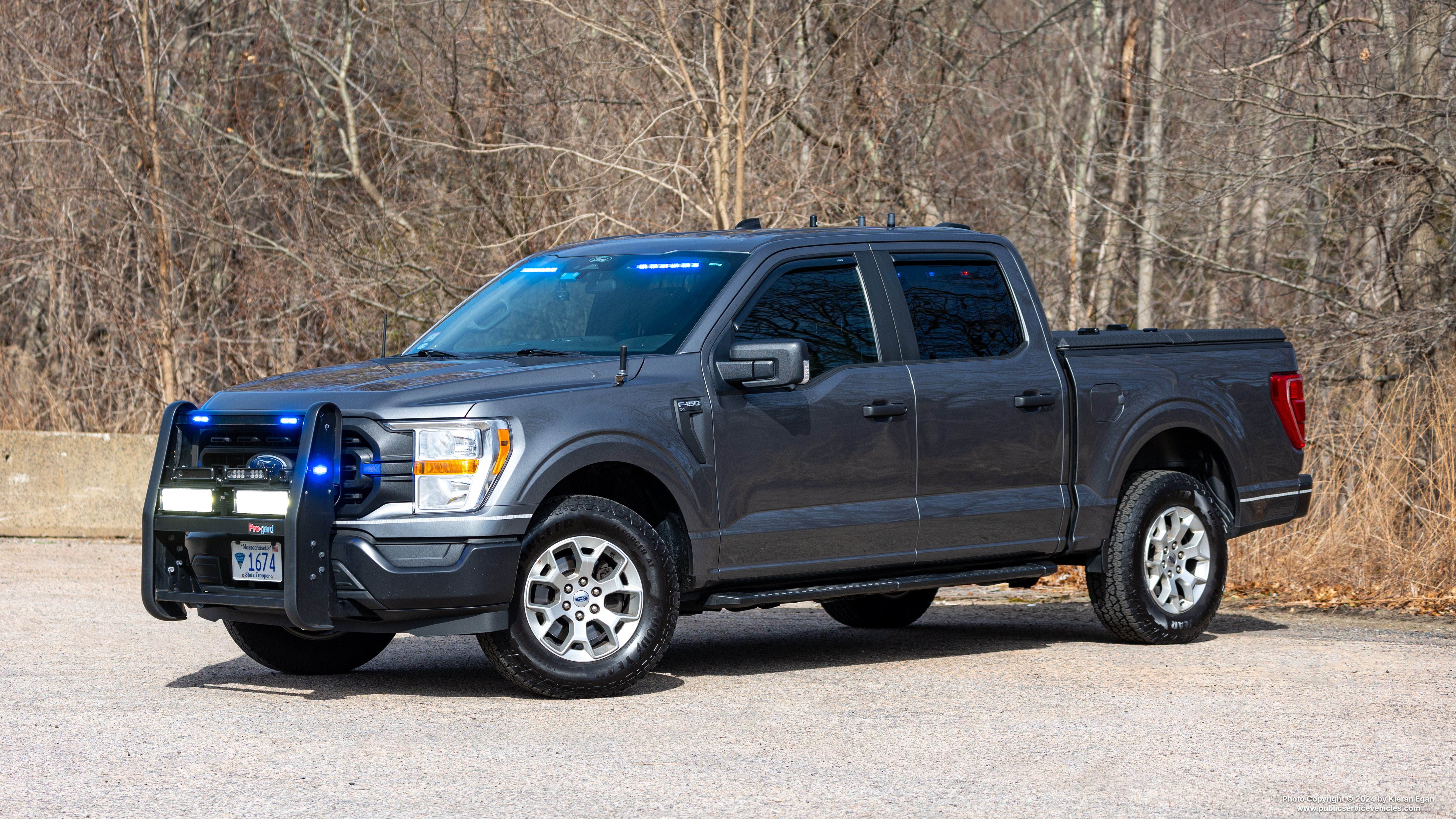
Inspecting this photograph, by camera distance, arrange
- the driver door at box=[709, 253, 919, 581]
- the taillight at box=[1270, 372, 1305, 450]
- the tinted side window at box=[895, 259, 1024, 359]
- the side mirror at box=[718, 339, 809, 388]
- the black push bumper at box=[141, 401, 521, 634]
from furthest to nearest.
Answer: the taillight at box=[1270, 372, 1305, 450] < the tinted side window at box=[895, 259, 1024, 359] < the driver door at box=[709, 253, 919, 581] < the side mirror at box=[718, 339, 809, 388] < the black push bumper at box=[141, 401, 521, 634]

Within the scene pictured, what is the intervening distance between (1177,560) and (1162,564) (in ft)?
0.44

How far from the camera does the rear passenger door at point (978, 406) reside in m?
8.31

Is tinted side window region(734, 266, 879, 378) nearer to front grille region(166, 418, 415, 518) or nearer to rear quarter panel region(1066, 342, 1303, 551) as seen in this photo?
rear quarter panel region(1066, 342, 1303, 551)

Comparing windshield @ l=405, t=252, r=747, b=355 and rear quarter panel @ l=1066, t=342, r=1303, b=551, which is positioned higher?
windshield @ l=405, t=252, r=747, b=355

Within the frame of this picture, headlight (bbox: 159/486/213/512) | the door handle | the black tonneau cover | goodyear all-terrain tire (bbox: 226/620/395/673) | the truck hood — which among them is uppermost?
the black tonneau cover

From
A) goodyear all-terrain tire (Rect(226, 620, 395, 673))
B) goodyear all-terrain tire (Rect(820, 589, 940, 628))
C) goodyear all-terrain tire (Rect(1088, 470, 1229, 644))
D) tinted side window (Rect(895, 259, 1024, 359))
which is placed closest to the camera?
goodyear all-terrain tire (Rect(226, 620, 395, 673))

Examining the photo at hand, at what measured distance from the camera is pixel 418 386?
705cm

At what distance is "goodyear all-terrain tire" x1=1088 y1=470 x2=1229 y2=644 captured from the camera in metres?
9.09

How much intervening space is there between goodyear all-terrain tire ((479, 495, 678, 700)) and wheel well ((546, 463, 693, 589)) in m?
0.19

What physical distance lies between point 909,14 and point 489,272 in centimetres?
569

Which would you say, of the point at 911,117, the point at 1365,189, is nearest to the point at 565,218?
the point at 911,117

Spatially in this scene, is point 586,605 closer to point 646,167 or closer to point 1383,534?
point 1383,534

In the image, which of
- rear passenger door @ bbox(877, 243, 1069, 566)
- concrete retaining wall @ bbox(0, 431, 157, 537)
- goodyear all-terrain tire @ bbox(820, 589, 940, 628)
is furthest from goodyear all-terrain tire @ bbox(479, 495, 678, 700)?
concrete retaining wall @ bbox(0, 431, 157, 537)

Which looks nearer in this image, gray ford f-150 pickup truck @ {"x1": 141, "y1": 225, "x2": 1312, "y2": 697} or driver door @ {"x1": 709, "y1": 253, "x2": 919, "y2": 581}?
gray ford f-150 pickup truck @ {"x1": 141, "y1": 225, "x2": 1312, "y2": 697}
